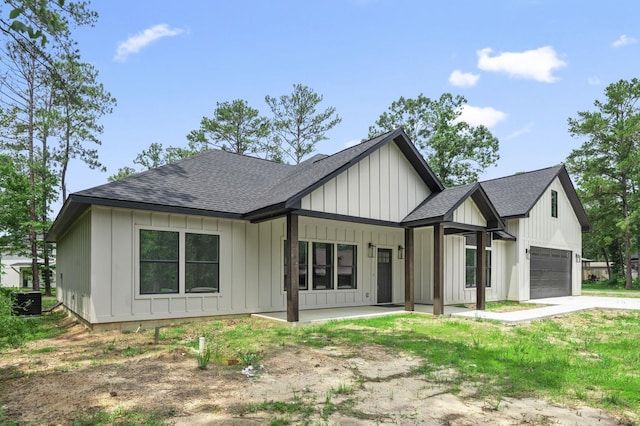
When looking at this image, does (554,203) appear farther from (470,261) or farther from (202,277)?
(202,277)

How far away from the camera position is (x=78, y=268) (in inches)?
433

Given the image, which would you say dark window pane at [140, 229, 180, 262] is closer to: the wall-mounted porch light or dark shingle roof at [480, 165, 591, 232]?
the wall-mounted porch light

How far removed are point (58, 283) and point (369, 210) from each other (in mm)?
13084

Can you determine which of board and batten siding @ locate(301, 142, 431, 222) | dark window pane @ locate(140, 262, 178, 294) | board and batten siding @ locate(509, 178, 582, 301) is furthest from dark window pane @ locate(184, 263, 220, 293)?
board and batten siding @ locate(509, 178, 582, 301)

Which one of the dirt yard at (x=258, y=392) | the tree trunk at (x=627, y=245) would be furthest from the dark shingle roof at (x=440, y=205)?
the tree trunk at (x=627, y=245)

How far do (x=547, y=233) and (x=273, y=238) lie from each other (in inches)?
523

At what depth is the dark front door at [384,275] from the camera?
46.5 ft

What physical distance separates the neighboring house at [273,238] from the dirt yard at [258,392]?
2.62 m

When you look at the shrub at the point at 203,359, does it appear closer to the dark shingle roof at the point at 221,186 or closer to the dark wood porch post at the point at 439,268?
the dark shingle roof at the point at 221,186

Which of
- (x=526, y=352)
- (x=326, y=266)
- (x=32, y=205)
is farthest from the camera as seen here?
(x=32, y=205)

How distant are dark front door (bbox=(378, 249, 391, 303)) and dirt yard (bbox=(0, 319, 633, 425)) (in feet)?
24.2

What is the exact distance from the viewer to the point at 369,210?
11.1 m

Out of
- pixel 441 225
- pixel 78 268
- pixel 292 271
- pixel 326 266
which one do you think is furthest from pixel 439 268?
pixel 78 268

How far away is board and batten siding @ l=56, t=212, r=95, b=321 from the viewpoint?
30.6 feet
